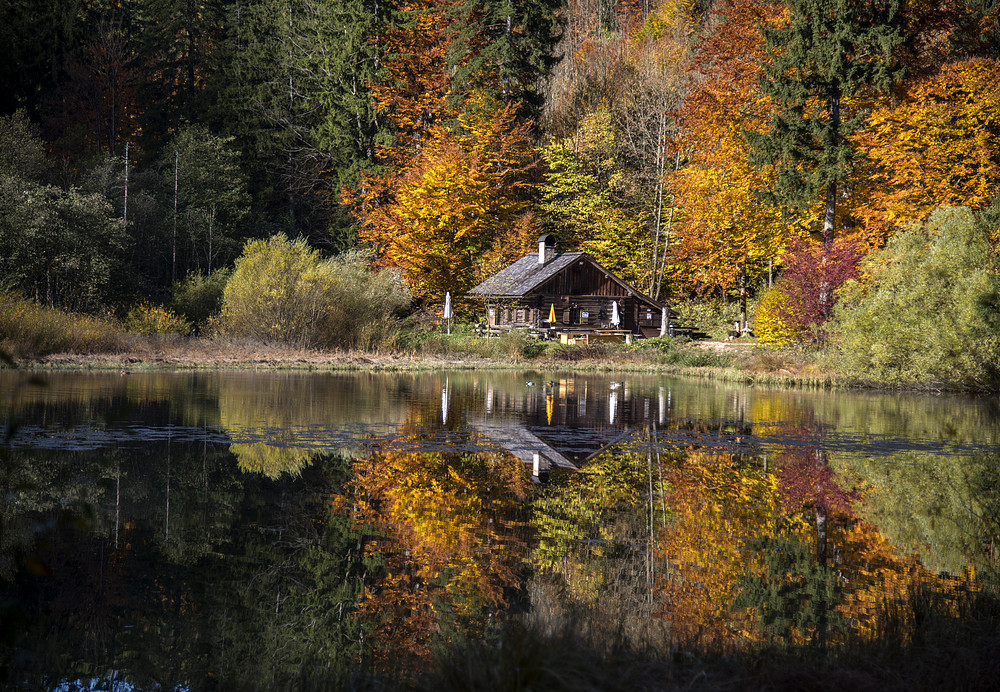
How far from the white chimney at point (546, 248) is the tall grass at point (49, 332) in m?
27.0

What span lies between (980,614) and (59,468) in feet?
35.9

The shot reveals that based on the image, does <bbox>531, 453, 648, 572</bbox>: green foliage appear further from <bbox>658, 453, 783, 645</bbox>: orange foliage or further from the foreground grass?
the foreground grass

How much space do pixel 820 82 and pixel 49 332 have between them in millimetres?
30996

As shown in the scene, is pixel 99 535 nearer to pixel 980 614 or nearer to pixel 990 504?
pixel 980 614

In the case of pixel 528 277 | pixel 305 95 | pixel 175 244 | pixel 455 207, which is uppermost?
pixel 305 95

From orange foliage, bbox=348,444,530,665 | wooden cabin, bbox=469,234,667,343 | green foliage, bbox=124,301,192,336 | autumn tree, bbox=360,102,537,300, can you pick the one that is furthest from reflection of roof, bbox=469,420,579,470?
autumn tree, bbox=360,102,537,300

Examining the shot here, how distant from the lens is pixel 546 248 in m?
56.9

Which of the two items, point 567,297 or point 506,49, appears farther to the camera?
point 506,49

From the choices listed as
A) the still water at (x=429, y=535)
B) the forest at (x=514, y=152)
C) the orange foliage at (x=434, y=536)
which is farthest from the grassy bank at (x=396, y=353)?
the orange foliage at (x=434, y=536)

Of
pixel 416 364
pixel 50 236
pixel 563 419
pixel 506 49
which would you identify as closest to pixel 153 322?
pixel 50 236

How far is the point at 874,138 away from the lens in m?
36.9

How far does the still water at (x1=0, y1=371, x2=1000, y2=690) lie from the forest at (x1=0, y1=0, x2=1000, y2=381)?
52.4 feet

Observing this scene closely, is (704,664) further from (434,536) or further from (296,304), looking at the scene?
(296,304)

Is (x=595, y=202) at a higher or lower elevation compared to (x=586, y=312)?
higher
